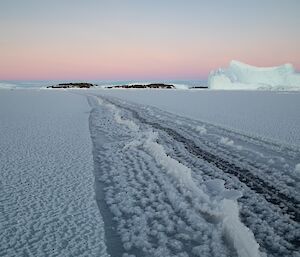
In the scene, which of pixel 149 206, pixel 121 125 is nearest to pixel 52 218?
pixel 149 206

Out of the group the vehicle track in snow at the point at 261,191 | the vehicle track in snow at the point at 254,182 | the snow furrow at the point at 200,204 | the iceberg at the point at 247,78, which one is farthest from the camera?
the iceberg at the point at 247,78

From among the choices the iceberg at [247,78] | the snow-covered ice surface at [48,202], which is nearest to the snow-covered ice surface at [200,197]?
the snow-covered ice surface at [48,202]

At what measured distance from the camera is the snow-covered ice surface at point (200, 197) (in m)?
3.17

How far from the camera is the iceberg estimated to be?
253 ft

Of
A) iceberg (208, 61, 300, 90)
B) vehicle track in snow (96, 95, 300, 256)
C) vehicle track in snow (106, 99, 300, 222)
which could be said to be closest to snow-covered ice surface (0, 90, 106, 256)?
vehicle track in snow (96, 95, 300, 256)

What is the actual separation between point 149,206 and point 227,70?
81509mm

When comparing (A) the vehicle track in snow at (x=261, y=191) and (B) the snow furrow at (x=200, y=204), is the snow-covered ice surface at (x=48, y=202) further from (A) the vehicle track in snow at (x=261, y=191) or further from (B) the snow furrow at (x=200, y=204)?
(A) the vehicle track in snow at (x=261, y=191)

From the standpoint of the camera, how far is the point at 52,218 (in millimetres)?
3764

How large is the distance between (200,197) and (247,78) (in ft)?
266

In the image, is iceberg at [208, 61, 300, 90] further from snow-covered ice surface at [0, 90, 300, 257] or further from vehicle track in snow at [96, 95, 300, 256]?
snow-covered ice surface at [0, 90, 300, 257]

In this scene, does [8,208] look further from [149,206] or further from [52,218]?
[149,206]

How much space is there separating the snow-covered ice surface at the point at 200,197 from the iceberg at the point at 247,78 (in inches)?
2923

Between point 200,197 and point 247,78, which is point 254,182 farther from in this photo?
point 247,78

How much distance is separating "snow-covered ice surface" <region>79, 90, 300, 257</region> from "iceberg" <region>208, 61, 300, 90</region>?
74240 millimetres
